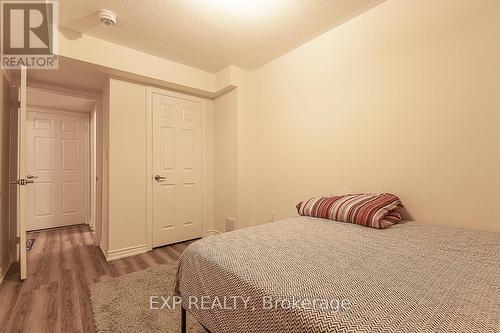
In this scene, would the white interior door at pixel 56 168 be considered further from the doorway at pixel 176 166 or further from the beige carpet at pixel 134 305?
the beige carpet at pixel 134 305

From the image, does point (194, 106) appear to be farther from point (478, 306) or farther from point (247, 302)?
point (478, 306)

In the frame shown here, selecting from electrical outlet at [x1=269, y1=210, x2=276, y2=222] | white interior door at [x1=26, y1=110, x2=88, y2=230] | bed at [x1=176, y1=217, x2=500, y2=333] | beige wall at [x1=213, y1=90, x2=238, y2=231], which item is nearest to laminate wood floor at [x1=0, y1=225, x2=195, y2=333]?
beige wall at [x1=213, y1=90, x2=238, y2=231]

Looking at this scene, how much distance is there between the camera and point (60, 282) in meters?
2.10

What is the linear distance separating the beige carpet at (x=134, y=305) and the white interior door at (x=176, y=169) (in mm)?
863

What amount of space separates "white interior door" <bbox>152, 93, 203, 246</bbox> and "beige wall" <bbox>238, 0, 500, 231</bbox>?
129 cm

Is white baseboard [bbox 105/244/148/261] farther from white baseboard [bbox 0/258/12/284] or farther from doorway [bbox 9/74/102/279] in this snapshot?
doorway [bbox 9/74/102/279]

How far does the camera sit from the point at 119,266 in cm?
244

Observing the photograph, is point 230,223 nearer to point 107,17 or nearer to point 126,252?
point 126,252

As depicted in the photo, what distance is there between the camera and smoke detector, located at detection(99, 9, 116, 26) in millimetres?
1980

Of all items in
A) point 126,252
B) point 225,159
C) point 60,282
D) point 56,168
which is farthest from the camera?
point 56,168

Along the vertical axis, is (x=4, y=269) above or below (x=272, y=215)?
below

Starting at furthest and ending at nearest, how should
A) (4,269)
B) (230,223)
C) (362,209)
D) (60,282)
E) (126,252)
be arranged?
(230,223) → (126,252) → (4,269) → (60,282) → (362,209)

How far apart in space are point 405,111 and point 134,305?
2.47 meters

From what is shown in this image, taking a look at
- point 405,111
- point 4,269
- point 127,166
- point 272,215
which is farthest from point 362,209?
point 4,269
